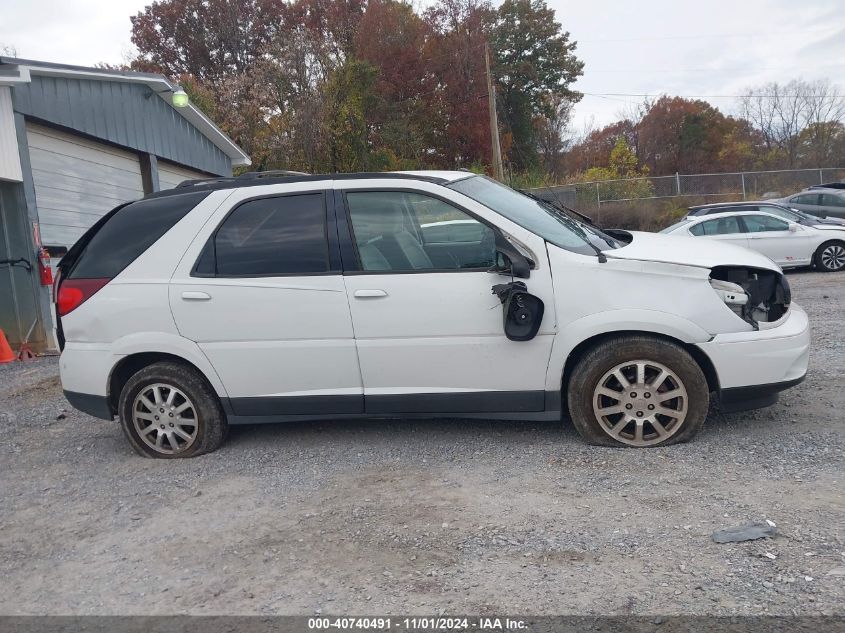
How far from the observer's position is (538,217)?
5.06 meters

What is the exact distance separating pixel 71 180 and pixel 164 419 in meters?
8.08

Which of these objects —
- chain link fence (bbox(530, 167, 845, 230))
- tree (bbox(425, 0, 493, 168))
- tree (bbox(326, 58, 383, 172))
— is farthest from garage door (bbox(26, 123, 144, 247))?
tree (bbox(425, 0, 493, 168))

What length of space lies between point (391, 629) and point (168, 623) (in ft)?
→ 3.13

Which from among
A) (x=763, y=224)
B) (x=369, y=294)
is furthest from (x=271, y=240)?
(x=763, y=224)

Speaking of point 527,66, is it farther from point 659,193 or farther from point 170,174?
point 170,174

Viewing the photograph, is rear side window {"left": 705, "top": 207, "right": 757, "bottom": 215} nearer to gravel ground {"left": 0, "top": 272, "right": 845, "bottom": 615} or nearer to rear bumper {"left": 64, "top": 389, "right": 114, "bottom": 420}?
gravel ground {"left": 0, "top": 272, "right": 845, "bottom": 615}

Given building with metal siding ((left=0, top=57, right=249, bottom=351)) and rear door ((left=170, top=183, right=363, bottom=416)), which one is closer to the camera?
rear door ((left=170, top=183, right=363, bottom=416))

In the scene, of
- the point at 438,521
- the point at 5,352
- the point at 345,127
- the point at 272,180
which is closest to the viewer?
the point at 438,521

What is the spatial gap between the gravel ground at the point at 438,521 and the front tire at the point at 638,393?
127 millimetres

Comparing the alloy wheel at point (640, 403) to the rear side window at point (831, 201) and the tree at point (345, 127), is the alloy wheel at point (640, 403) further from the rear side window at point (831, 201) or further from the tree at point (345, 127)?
the tree at point (345, 127)

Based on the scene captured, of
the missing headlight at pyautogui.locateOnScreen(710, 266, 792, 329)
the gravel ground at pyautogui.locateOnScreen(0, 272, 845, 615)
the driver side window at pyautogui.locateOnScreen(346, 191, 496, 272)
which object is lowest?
the gravel ground at pyautogui.locateOnScreen(0, 272, 845, 615)

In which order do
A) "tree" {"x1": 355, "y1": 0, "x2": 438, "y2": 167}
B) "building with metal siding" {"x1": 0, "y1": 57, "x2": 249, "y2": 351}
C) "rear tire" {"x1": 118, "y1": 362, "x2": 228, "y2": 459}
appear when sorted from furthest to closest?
"tree" {"x1": 355, "y1": 0, "x2": 438, "y2": 167}
"building with metal siding" {"x1": 0, "y1": 57, "x2": 249, "y2": 351}
"rear tire" {"x1": 118, "y1": 362, "x2": 228, "y2": 459}

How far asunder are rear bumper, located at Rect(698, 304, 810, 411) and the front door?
1.04 m

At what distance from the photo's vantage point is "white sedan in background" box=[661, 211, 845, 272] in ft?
47.2
